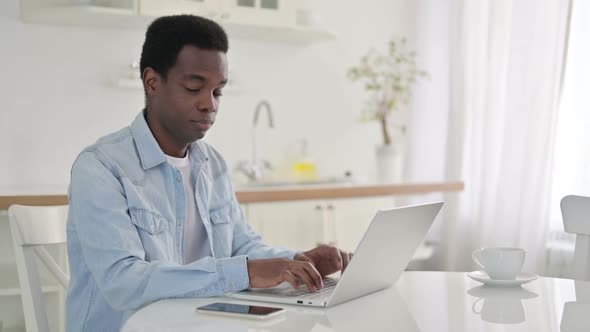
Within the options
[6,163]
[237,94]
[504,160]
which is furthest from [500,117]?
[6,163]

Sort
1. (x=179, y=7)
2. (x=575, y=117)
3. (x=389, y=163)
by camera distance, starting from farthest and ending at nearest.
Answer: (x=389, y=163) < (x=575, y=117) < (x=179, y=7)

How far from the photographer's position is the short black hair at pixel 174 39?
5.59 ft

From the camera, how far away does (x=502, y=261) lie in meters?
1.53

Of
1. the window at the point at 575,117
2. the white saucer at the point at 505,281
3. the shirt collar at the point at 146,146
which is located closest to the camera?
the white saucer at the point at 505,281

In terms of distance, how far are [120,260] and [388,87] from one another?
9.87 ft

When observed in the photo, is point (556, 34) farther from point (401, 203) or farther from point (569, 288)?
point (569, 288)

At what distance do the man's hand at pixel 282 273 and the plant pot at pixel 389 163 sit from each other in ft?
8.50

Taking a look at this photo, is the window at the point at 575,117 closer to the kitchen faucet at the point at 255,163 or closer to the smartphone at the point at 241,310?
the kitchen faucet at the point at 255,163

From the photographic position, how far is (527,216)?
12.0 ft

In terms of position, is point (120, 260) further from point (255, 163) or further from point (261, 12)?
point (255, 163)

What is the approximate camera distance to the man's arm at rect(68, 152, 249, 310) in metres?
1.39

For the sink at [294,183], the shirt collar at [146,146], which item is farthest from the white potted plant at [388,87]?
the shirt collar at [146,146]

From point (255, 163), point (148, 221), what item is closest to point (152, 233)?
point (148, 221)

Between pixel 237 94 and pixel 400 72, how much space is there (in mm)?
966
